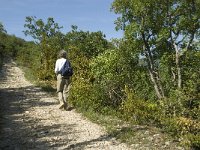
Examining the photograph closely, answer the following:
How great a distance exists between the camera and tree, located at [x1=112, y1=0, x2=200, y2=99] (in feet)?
54.2

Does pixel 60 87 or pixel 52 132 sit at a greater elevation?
pixel 60 87

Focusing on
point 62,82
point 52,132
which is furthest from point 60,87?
point 52,132

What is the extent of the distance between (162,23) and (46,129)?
29.0 feet

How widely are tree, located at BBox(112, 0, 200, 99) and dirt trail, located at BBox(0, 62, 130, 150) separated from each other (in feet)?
17.9

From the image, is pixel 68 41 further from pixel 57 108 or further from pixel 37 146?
pixel 37 146

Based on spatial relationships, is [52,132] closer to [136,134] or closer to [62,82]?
[136,134]

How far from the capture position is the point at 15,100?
15.0m

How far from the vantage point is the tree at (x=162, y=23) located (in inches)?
651

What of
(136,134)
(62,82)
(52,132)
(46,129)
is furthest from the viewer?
(62,82)

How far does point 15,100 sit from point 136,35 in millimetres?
6244

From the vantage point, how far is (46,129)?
10.2 meters

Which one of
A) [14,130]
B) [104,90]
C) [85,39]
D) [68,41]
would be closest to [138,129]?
[14,130]

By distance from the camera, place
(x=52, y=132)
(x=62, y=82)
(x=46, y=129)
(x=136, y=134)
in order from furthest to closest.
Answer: (x=62, y=82) → (x=46, y=129) → (x=52, y=132) → (x=136, y=134)

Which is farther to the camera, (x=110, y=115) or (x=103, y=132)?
(x=110, y=115)
